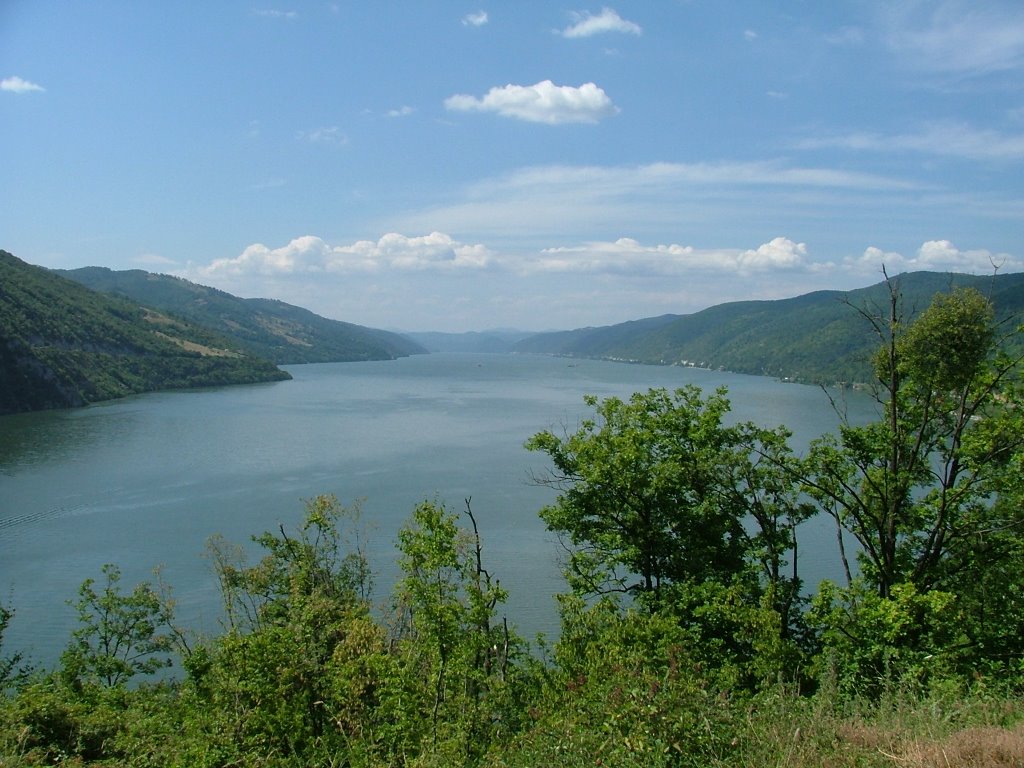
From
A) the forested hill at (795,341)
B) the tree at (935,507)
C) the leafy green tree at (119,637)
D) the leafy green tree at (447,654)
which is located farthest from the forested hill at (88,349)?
the forested hill at (795,341)

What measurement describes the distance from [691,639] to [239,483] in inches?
1364

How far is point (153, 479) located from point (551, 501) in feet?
77.2

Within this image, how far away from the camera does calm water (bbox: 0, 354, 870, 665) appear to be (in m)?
22.8

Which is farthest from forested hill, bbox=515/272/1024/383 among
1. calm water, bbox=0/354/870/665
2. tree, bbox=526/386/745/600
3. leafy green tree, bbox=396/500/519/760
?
leafy green tree, bbox=396/500/519/760

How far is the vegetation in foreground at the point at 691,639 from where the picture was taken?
14.6ft

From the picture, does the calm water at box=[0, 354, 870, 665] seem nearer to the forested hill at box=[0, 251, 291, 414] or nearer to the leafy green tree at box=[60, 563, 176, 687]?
the leafy green tree at box=[60, 563, 176, 687]

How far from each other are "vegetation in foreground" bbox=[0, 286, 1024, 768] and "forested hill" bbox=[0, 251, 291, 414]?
7103cm

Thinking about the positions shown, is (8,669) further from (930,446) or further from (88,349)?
(88,349)

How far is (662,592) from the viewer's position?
1064cm

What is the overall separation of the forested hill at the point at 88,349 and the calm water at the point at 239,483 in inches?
218

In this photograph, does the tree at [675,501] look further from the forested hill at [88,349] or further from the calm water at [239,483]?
the forested hill at [88,349]

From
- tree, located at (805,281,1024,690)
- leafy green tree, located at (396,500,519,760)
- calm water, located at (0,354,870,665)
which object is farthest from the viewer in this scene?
calm water, located at (0,354,870,665)

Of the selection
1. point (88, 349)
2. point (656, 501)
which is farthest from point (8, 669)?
point (88, 349)

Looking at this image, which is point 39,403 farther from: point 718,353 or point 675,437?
point 718,353
